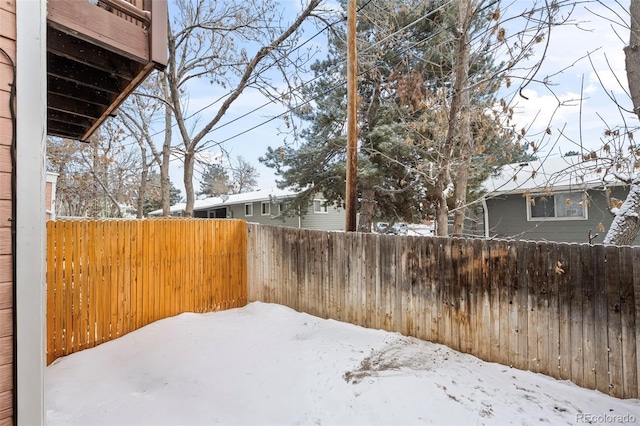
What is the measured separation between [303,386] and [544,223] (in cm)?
962

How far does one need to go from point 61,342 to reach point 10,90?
11.9 feet

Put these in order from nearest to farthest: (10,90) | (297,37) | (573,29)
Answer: (10,90)
(573,29)
(297,37)

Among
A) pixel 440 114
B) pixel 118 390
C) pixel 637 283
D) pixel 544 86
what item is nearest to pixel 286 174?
pixel 440 114

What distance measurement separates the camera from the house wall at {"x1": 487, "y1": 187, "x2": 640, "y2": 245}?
8.72 meters

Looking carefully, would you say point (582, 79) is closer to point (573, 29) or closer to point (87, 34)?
point (573, 29)

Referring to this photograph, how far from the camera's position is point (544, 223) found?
966 cm

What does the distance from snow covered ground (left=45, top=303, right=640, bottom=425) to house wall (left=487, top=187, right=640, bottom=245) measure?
618 centimetres

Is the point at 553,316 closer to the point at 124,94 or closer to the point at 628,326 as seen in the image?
the point at 628,326

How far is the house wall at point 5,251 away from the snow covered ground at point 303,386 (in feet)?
5.21

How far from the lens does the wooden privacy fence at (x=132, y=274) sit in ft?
12.3

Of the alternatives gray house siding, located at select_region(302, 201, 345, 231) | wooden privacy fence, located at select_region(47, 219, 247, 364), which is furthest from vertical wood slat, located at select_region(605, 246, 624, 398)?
gray house siding, located at select_region(302, 201, 345, 231)

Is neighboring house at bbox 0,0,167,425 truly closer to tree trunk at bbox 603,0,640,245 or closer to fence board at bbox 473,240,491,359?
fence board at bbox 473,240,491,359

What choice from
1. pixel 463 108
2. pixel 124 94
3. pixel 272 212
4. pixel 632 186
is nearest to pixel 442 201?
pixel 463 108

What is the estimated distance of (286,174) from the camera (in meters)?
11.0
